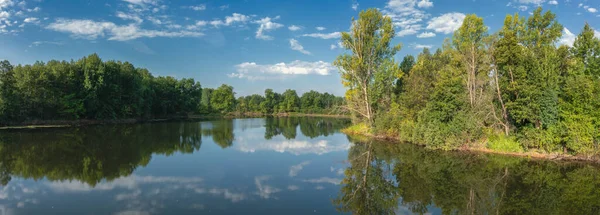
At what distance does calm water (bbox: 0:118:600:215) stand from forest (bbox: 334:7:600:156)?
241 cm

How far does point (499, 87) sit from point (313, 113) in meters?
92.7

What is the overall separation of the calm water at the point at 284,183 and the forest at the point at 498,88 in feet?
7.90

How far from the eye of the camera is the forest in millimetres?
Answer: 19722

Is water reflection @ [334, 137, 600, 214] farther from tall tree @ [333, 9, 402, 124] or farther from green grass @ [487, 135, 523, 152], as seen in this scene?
tall tree @ [333, 9, 402, 124]

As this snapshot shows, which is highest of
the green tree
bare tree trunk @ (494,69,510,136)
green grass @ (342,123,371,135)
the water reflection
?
the green tree

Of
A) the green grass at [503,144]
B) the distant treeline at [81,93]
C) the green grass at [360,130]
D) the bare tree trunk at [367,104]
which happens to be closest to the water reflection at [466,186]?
the green grass at [503,144]

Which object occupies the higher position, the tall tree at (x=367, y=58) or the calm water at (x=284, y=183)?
the tall tree at (x=367, y=58)

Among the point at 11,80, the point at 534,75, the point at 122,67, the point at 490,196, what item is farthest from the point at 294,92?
the point at 490,196

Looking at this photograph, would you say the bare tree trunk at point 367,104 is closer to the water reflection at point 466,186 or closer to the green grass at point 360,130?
the green grass at point 360,130

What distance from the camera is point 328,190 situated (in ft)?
43.9

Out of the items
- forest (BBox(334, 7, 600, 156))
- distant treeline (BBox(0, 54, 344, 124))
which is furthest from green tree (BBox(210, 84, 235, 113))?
forest (BBox(334, 7, 600, 156))

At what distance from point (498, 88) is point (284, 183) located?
1781cm

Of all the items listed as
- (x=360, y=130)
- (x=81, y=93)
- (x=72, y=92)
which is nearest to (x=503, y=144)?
(x=360, y=130)

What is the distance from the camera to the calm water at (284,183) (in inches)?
429
